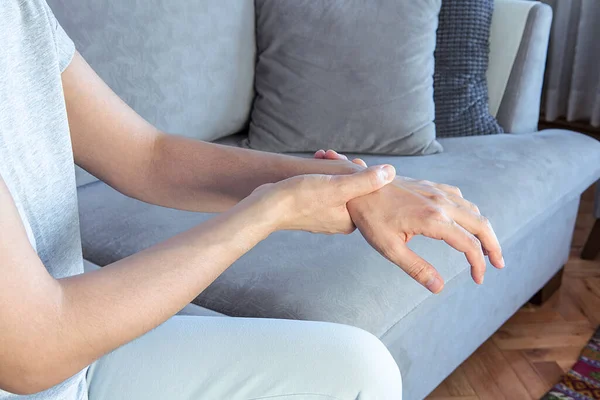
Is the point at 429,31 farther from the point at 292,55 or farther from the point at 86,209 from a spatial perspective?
the point at 86,209

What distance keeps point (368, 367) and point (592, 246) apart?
1.60 metres

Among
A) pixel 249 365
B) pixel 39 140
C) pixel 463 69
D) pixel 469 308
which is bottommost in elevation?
pixel 469 308

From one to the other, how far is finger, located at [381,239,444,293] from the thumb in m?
0.07

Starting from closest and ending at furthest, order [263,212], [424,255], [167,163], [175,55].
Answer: [263,212] → [167,163] → [424,255] → [175,55]

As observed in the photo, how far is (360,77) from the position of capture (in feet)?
5.70

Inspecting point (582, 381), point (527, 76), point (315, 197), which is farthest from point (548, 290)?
point (315, 197)

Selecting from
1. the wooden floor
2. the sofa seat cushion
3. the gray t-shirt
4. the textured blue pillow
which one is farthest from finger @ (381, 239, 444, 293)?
the textured blue pillow

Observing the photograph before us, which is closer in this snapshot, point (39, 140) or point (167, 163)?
point (39, 140)

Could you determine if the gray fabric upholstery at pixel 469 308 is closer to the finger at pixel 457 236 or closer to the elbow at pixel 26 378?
the finger at pixel 457 236

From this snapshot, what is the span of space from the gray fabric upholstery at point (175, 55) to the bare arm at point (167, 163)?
0.53 meters

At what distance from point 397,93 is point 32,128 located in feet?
3.52

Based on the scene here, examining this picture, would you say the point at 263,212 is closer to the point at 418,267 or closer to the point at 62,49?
the point at 418,267

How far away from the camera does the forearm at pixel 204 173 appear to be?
1.02 m

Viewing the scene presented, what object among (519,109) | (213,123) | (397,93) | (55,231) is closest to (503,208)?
(397,93)
